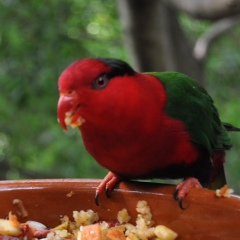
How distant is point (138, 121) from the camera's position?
145 centimetres

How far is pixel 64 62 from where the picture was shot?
151 inches

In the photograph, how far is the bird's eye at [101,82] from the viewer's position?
134 centimetres

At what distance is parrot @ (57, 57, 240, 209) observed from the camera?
1326mm

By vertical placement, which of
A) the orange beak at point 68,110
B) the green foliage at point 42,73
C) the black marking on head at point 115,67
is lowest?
the green foliage at point 42,73

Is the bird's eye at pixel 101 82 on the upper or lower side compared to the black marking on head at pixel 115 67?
lower

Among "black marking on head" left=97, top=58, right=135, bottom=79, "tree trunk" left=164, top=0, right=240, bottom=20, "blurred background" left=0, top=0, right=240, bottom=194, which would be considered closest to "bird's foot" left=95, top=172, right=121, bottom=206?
"black marking on head" left=97, top=58, right=135, bottom=79

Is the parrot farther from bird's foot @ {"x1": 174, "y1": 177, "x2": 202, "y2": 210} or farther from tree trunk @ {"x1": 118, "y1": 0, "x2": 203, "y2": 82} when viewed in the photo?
tree trunk @ {"x1": 118, "y1": 0, "x2": 203, "y2": 82}

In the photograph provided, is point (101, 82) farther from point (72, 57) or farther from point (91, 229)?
point (72, 57)

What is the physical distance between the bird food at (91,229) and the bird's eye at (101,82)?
299 millimetres

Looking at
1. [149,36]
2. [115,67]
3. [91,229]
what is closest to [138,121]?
[115,67]

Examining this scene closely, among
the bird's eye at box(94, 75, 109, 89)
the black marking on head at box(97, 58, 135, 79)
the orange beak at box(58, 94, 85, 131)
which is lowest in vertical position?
the orange beak at box(58, 94, 85, 131)

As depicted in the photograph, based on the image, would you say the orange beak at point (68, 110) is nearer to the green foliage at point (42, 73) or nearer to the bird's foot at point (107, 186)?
the bird's foot at point (107, 186)

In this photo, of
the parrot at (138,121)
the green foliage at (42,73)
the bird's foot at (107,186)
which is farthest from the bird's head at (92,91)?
the green foliage at (42,73)

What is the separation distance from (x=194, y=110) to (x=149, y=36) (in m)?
1.43
